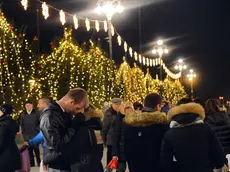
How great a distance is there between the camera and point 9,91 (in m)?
20.7

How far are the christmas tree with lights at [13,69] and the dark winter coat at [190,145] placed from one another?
15.3 meters

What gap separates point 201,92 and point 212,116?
8692 cm

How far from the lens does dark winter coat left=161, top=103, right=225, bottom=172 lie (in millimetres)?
5688

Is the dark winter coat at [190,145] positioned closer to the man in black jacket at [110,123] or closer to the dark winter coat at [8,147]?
the dark winter coat at [8,147]

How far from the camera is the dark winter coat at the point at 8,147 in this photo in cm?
729

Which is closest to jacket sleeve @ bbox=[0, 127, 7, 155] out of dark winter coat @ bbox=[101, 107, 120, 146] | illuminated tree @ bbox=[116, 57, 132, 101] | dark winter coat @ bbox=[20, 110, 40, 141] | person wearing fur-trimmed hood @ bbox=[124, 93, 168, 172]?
person wearing fur-trimmed hood @ bbox=[124, 93, 168, 172]

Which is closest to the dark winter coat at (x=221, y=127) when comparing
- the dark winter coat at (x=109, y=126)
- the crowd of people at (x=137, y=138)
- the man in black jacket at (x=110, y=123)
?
the crowd of people at (x=137, y=138)

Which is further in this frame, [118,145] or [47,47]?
[47,47]

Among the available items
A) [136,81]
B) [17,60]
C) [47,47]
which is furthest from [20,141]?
[47,47]

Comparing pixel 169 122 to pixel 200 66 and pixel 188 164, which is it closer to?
pixel 188 164

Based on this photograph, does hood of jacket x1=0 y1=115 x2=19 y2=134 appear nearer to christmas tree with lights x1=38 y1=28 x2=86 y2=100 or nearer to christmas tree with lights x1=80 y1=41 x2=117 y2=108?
christmas tree with lights x1=38 y1=28 x2=86 y2=100

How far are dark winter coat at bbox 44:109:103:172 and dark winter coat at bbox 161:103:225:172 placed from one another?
1.09m

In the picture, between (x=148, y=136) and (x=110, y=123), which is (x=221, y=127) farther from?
(x=110, y=123)

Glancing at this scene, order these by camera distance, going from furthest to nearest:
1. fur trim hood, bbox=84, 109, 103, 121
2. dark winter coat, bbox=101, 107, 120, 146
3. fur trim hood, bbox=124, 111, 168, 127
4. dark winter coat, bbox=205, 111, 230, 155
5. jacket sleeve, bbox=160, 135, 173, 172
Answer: dark winter coat, bbox=101, 107, 120, 146, dark winter coat, bbox=205, 111, 230, 155, fur trim hood, bbox=124, 111, 168, 127, jacket sleeve, bbox=160, 135, 173, 172, fur trim hood, bbox=84, 109, 103, 121
